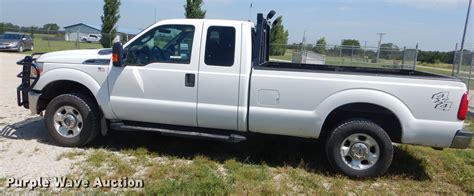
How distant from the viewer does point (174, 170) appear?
4.60m

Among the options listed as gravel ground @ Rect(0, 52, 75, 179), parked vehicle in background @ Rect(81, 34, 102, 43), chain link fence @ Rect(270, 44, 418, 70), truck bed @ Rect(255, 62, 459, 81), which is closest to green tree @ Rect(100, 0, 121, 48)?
parked vehicle in background @ Rect(81, 34, 102, 43)

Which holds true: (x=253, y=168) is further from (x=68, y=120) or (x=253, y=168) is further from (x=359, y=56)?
(x=359, y=56)

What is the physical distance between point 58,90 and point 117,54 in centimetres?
134

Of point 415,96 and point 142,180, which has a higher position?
point 415,96

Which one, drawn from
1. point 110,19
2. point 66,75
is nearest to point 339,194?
point 66,75

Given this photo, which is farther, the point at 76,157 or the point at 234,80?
the point at 76,157

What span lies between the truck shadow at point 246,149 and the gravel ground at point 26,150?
0.05ft

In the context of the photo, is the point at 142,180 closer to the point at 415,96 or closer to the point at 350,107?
the point at 350,107

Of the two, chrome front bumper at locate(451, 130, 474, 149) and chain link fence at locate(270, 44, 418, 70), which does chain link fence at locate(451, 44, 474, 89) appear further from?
chrome front bumper at locate(451, 130, 474, 149)

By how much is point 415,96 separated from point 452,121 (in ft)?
1.63

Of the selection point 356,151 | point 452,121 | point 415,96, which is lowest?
point 356,151

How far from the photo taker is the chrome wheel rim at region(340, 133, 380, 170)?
4.52 m

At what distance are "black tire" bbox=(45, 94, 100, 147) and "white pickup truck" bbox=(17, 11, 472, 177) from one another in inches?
0.6

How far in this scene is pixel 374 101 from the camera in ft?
14.2
